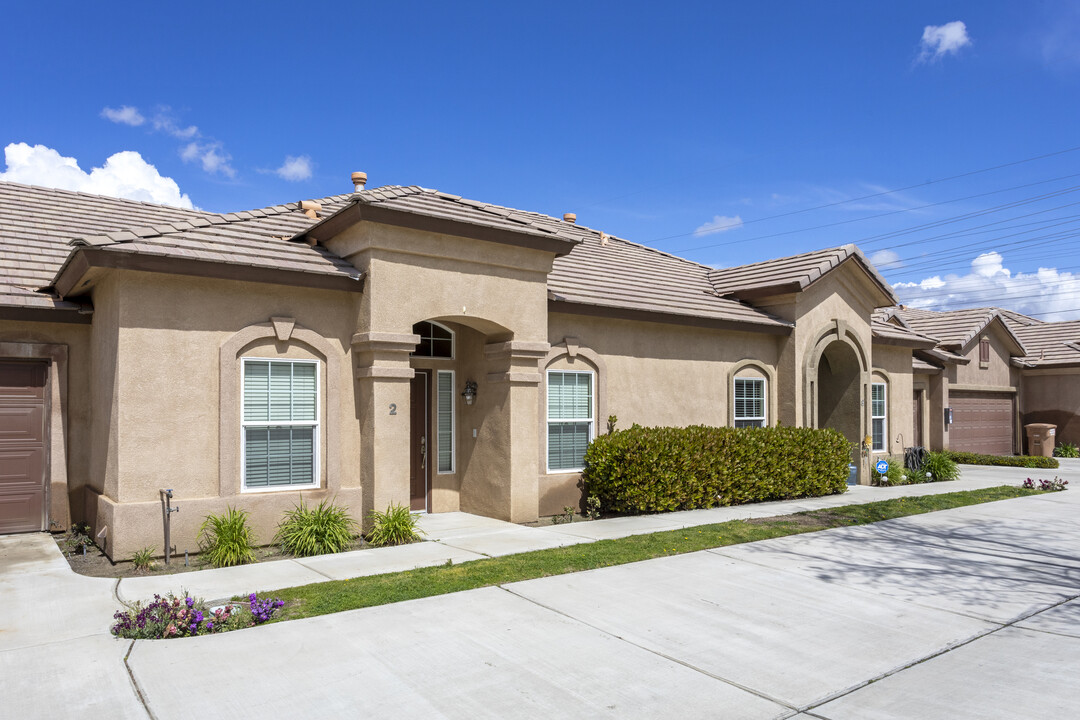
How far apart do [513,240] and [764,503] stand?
22.5ft

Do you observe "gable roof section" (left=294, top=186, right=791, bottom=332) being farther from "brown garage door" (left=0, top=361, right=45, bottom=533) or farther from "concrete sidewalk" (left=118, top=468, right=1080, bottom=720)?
"concrete sidewalk" (left=118, top=468, right=1080, bottom=720)

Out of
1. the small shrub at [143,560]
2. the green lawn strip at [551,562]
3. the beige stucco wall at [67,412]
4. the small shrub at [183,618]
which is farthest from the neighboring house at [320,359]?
the small shrub at [183,618]

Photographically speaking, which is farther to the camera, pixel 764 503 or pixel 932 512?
pixel 764 503

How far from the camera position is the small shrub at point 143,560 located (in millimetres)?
8531

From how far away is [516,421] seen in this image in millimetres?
Answer: 11609

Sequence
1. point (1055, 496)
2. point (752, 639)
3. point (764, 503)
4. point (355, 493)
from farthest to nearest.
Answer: point (1055, 496) → point (764, 503) → point (355, 493) → point (752, 639)

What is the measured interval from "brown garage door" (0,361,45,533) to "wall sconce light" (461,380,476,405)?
5.85 m

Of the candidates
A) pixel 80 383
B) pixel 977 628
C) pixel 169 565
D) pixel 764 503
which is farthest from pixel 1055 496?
pixel 80 383

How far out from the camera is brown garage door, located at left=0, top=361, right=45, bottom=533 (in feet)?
32.9

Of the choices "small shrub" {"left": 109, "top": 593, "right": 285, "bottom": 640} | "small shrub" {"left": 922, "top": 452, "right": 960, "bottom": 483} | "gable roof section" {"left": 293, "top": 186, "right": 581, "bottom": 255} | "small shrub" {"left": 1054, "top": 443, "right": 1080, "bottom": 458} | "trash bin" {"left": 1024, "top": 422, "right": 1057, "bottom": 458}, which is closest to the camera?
"small shrub" {"left": 109, "top": 593, "right": 285, "bottom": 640}

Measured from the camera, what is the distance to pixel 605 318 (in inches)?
525

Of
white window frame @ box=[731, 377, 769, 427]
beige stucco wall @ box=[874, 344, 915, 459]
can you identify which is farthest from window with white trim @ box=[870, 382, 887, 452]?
white window frame @ box=[731, 377, 769, 427]

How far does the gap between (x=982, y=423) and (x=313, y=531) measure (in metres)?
23.2

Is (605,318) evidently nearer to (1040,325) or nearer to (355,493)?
(355,493)
